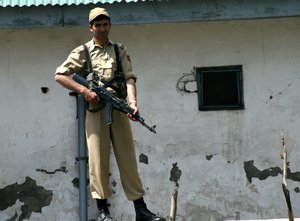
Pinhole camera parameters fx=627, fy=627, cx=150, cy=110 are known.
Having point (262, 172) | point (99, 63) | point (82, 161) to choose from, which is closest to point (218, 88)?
point (262, 172)

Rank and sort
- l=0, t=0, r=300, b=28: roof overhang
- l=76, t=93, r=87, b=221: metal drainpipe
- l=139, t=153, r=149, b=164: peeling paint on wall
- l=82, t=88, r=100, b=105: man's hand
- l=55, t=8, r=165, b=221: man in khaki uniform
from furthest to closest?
l=139, t=153, r=149, b=164: peeling paint on wall, l=76, t=93, r=87, b=221: metal drainpipe, l=0, t=0, r=300, b=28: roof overhang, l=55, t=8, r=165, b=221: man in khaki uniform, l=82, t=88, r=100, b=105: man's hand

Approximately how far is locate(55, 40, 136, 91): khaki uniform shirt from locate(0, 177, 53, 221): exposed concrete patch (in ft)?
8.47

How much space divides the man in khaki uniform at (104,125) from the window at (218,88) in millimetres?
2219

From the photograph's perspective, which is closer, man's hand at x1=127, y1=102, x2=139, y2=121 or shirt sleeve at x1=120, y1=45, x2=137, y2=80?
man's hand at x1=127, y1=102, x2=139, y2=121

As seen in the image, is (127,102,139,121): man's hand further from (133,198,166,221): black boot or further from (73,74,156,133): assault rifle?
(133,198,166,221): black boot

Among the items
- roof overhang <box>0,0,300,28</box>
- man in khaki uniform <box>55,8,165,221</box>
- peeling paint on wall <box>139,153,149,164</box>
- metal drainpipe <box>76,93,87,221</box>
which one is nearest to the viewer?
man in khaki uniform <box>55,8,165,221</box>

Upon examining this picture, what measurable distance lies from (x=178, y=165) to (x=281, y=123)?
1260 mm

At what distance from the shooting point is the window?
717cm

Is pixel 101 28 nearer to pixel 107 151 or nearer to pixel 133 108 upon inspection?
pixel 133 108

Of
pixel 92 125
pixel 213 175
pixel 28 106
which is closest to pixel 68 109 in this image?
pixel 28 106

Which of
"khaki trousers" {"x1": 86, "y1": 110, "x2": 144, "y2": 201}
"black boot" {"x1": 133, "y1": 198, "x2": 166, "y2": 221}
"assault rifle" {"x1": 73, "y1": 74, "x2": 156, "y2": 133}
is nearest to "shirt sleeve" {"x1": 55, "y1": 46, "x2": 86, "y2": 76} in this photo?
"assault rifle" {"x1": 73, "y1": 74, "x2": 156, "y2": 133}

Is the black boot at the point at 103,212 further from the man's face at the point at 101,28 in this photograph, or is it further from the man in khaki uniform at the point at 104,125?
the man's face at the point at 101,28

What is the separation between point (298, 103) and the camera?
711 cm

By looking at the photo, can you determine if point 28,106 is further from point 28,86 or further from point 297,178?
point 297,178
